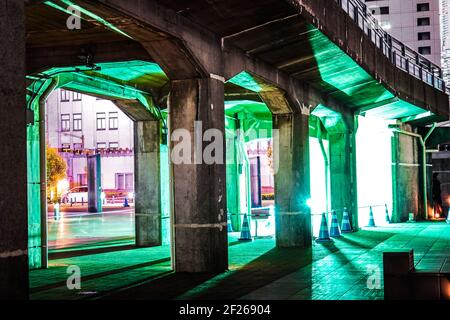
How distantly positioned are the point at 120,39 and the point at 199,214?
4513mm

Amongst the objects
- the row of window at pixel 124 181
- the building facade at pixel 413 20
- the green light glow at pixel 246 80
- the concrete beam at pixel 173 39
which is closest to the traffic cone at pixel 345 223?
the green light glow at pixel 246 80

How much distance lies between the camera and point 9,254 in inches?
324

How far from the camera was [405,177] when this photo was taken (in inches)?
1377

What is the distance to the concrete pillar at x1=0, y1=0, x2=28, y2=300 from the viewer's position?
324 inches

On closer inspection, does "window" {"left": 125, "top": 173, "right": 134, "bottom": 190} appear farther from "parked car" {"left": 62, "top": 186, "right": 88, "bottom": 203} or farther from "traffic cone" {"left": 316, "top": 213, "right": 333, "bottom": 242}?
"traffic cone" {"left": 316, "top": 213, "right": 333, "bottom": 242}

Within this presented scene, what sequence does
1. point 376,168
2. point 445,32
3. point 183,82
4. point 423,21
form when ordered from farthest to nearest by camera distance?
point 423,21 < point 445,32 < point 376,168 < point 183,82

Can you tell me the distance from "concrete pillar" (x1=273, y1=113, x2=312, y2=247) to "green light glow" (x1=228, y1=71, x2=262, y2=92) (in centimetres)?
194

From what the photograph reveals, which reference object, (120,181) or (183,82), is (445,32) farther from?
(183,82)

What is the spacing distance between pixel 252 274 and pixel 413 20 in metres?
87.6

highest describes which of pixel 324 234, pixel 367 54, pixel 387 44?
pixel 387 44

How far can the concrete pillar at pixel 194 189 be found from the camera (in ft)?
48.5

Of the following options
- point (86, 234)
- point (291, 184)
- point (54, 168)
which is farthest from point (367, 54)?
point (54, 168)

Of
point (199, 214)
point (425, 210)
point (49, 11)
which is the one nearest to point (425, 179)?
point (425, 210)

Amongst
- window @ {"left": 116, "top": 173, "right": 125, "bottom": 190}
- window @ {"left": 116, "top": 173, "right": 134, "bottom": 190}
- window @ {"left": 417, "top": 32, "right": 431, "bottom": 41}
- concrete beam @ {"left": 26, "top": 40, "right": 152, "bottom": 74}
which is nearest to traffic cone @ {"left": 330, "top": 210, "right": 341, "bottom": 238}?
concrete beam @ {"left": 26, "top": 40, "right": 152, "bottom": 74}
